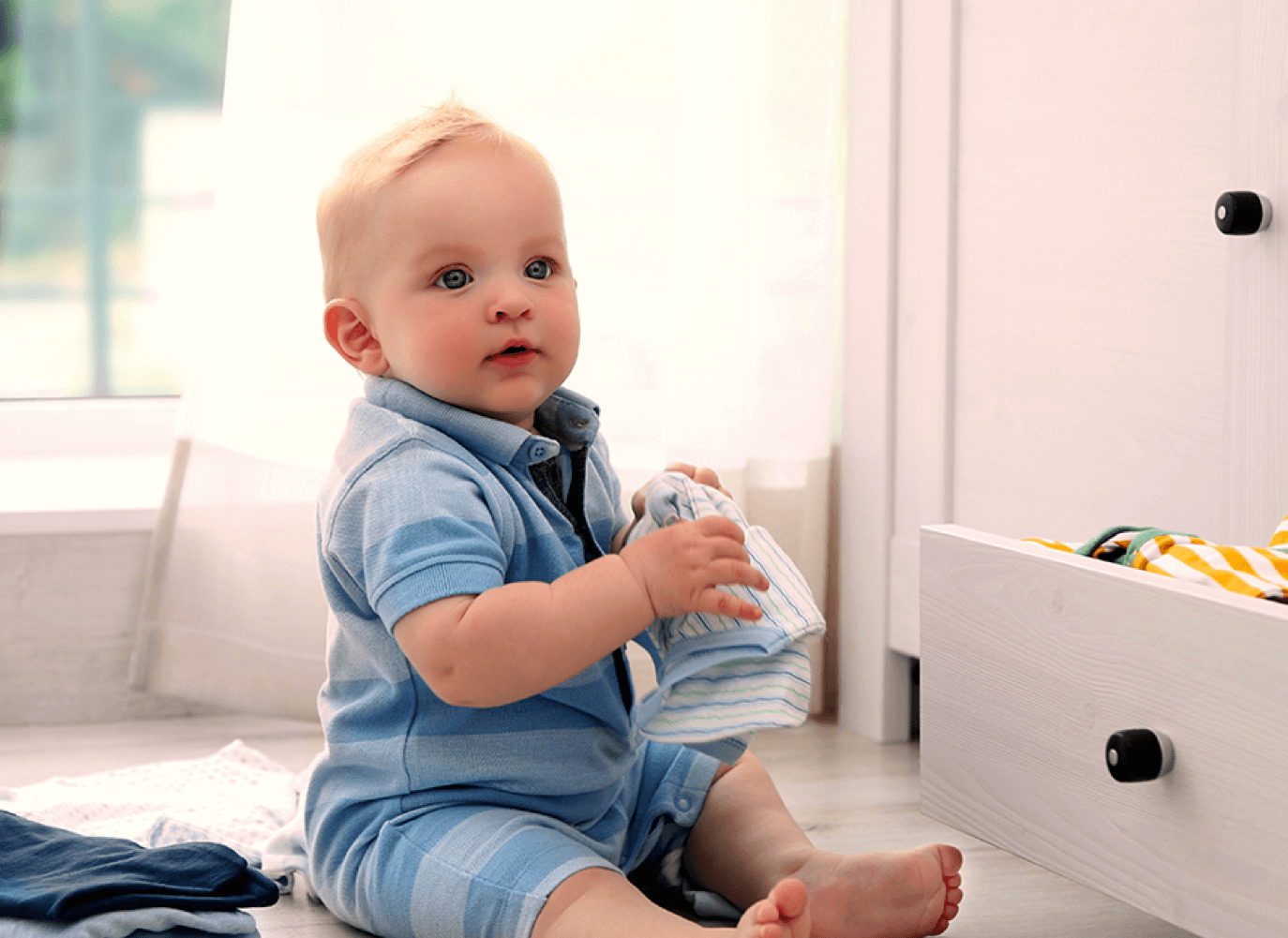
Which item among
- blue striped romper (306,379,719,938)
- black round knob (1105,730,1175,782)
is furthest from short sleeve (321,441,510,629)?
black round knob (1105,730,1175,782)

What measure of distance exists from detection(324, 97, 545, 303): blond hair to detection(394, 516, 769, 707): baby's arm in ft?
0.83

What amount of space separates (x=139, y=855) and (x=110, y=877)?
1.3 inches

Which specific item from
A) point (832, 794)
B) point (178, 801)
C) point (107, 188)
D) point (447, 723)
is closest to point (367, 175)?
point (447, 723)

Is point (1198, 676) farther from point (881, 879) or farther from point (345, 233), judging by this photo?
point (345, 233)

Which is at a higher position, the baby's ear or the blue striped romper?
the baby's ear

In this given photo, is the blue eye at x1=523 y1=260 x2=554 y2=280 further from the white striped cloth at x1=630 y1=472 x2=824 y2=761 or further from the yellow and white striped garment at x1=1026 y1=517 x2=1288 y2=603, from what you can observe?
the yellow and white striped garment at x1=1026 y1=517 x2=1288 y2=603

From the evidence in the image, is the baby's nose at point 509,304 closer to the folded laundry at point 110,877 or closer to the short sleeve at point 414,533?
the short sleeve at point 414,533

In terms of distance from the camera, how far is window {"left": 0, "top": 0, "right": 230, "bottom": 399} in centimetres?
237

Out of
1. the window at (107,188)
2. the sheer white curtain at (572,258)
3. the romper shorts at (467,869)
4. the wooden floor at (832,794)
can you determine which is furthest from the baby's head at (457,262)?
the window at (107,188)

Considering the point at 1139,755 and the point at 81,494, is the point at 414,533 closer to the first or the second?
the point at 1139,755

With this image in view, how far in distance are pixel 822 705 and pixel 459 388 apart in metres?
0.76

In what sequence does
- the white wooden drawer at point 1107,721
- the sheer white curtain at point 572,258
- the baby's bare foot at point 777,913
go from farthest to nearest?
the sheer white curtain at point 572,258 < the baby's bare foot at point 777,913 < the white wooden drawer at point 1107,721

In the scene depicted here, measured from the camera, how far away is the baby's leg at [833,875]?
816mm

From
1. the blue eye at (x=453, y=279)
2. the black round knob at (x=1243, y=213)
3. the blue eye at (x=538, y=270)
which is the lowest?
the blue eye at (x=453, y=279)
